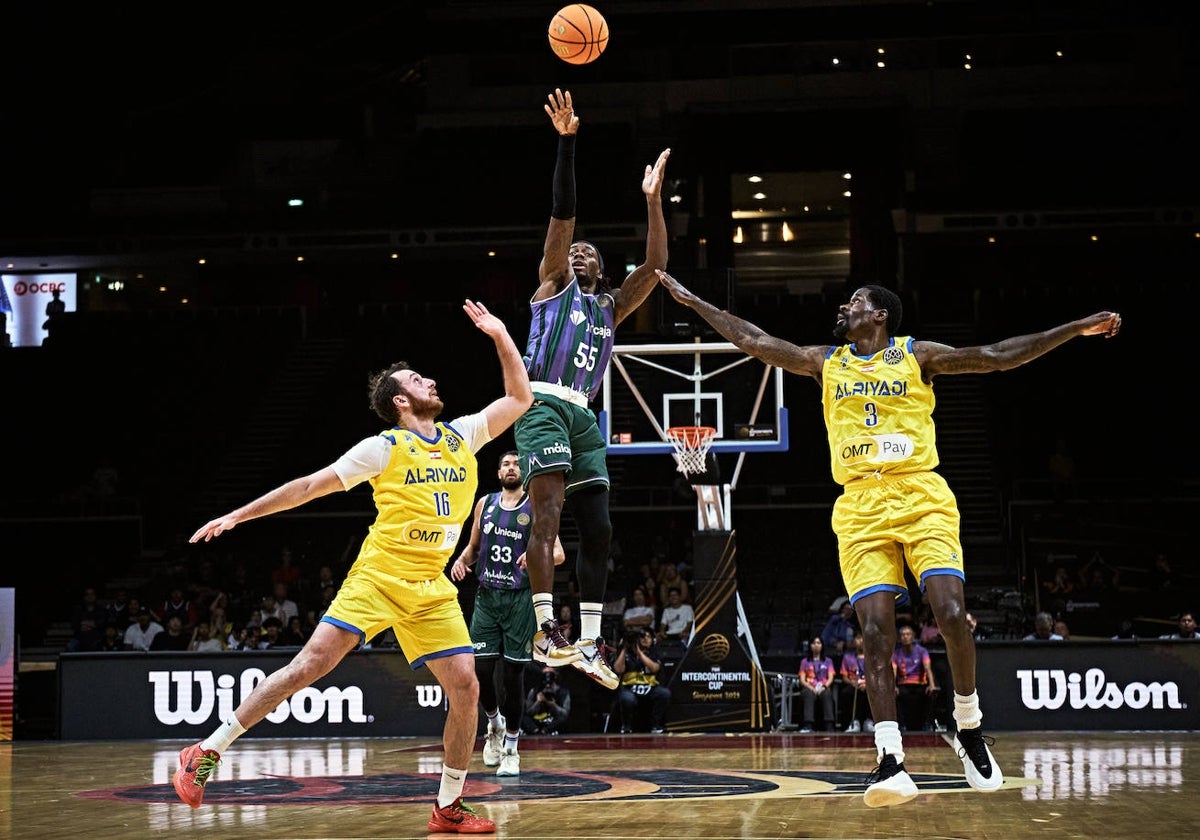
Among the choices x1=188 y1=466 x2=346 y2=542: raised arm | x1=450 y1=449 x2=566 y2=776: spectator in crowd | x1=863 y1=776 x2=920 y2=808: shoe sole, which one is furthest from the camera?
x1=450 y1=449 x2=566 y2=776: spectator in crowd

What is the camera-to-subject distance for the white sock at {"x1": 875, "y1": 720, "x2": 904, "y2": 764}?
6516 mm

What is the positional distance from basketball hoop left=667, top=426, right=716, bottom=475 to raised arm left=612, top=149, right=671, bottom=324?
668cm

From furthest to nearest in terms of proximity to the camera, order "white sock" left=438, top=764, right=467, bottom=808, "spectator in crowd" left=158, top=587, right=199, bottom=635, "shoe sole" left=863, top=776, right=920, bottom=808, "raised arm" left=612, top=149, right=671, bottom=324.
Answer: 1. "spectator in crowd" left=158, top=587, right=199, bottom=635
2. "raised arm" left=612, top=149, right=671, bottom=324
3. "white sock" left=438, top=764, right=467, bottom=808
4. "shoe sole" left=863, top=776, right=920, bottom=808

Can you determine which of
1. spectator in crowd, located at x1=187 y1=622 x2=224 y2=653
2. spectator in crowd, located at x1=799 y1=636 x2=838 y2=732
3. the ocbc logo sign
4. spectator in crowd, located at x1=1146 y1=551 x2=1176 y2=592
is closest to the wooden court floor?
spectator in crowd, located at x1=799 y1=636 x2=838 y2=732

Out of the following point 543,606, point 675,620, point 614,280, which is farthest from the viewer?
point 614,280

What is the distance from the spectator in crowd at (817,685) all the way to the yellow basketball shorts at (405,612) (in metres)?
9.11

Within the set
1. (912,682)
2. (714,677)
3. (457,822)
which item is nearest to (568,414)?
(457,822)

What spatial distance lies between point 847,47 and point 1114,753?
74.2 feet

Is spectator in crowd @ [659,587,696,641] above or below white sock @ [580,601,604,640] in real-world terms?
below

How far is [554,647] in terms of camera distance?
7715 mm

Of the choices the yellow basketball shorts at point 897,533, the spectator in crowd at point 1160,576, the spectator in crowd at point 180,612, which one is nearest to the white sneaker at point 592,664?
the yellow basketball shorts at point 897,533

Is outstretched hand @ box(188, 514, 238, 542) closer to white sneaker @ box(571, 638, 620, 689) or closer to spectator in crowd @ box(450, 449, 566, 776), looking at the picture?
white sneaker @ box(571, 638, 620, 689)

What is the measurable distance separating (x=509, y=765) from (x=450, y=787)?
3237mm

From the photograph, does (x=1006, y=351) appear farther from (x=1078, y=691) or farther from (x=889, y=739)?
(x=1078, y=691)
